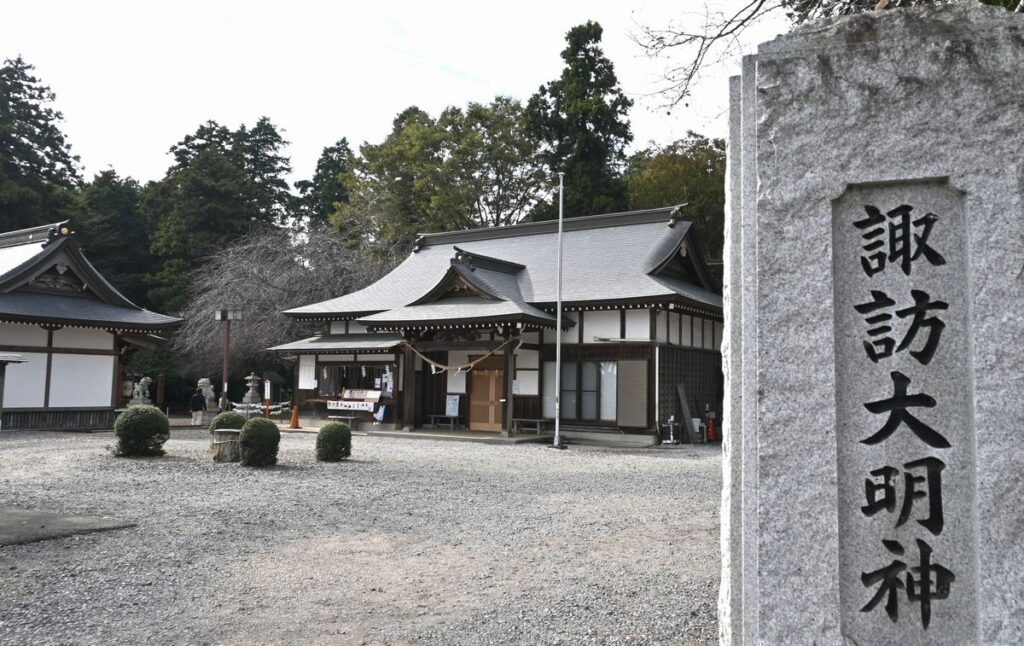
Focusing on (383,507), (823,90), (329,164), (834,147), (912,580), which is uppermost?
(329,164)

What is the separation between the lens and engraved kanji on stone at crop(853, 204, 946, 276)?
302cm

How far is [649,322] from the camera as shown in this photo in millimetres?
18766

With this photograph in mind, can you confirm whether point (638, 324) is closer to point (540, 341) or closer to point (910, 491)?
point (540, 341)

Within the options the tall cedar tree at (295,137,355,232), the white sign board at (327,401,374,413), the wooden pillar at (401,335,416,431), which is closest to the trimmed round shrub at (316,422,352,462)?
the wooden pillar at (401,335,416,431)

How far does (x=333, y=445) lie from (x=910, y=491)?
11102mm

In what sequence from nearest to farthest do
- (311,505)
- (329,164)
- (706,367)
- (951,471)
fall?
(951,471)
(311,505)
(706,367)
(329,164)

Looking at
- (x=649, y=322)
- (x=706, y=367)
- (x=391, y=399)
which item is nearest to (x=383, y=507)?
(x=649, y=322)

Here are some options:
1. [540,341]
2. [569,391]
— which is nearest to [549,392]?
[569,391]

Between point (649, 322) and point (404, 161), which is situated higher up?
point (404, 161)

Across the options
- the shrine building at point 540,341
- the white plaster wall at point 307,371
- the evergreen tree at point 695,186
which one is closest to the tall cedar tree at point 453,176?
the evergreen tree at point 695,186

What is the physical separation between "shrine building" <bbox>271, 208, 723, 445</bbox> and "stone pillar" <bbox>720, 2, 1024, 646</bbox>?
15.1 m

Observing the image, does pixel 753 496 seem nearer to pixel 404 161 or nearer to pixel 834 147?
pixel 834 147

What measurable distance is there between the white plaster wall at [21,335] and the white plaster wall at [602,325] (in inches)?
558

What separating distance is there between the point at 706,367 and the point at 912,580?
62.3ft
